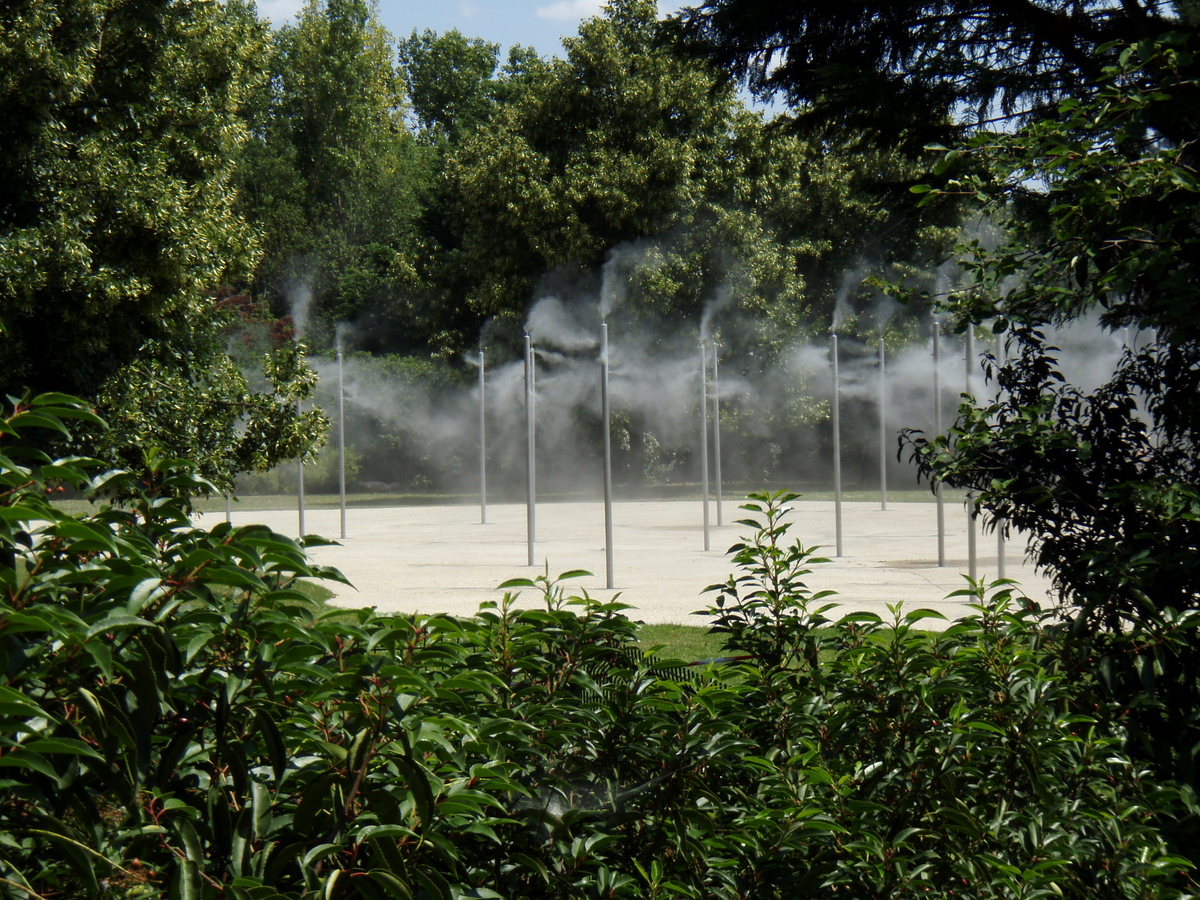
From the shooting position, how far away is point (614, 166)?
27234 millimetres

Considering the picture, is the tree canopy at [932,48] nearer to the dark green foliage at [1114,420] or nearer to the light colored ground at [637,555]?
the dark green foliage at [1114,420]

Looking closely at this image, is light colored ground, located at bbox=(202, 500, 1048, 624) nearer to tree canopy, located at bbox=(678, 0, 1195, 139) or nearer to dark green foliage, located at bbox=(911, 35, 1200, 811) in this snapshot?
tree canopy, located at bbox=(678, 0, 1195, 139)

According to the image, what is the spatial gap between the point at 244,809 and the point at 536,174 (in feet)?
89.4

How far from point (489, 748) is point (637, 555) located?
487 inches

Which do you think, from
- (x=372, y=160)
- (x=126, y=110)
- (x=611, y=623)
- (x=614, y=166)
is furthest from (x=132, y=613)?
(x=372, y=160)

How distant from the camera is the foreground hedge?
1.26 meters

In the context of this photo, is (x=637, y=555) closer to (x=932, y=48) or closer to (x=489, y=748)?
(x=932, y=48)

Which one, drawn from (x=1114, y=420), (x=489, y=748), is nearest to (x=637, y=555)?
(x=1114, y=420)

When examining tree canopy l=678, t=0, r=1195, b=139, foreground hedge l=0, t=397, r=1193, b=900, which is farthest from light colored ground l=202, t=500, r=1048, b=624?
foreground hedge l=0, t=397, r=1193, b=900

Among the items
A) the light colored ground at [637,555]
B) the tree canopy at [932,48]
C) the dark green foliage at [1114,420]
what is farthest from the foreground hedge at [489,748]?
the light colored ground at [637,555]

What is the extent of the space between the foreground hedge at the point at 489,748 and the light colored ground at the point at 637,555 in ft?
A: 12.9

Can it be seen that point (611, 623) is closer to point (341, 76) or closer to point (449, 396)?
point (449, 396)

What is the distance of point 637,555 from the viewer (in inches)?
550

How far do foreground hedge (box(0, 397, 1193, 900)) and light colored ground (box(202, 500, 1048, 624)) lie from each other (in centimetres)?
393
